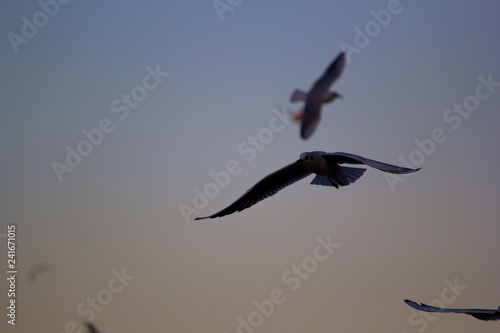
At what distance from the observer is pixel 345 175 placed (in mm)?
5355

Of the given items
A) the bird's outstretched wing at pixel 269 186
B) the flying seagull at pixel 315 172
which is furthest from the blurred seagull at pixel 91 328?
the bird's outstretched wing at pixel 269 186

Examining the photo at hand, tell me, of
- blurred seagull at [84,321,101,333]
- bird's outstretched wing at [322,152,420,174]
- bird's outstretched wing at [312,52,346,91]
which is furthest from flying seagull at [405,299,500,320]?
blurred seagull at [84,321,101,333]

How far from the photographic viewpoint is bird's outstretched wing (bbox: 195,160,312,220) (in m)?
5.79

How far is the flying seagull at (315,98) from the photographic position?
1788mm

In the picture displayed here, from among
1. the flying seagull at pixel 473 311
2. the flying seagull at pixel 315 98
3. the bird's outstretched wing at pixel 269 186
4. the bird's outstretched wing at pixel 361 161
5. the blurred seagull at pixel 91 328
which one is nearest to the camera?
the blurred seagull at pixel 91 328

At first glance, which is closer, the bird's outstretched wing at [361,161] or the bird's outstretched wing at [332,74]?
the bird's outstretched wing at [332,74]


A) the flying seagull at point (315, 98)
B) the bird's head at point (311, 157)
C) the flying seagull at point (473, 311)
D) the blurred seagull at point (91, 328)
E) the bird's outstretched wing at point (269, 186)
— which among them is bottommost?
the flying seagull at point (473, 311)

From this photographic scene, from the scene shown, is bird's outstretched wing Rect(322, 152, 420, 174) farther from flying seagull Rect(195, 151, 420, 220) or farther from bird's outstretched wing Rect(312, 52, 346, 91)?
bird's outstretched wing Rect(312, 52, 346, 91)

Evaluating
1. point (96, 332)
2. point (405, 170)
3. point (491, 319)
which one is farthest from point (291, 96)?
point (491, 319)

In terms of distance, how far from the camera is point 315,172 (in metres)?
5.20

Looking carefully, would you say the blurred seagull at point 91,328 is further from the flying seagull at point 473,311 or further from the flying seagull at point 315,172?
the flying seagull at point 473,311

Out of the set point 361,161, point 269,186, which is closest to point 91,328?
point 361,161

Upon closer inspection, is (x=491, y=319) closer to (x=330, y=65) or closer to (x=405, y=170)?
(x=405, y=170)

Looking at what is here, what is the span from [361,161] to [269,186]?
1377 millimetres
